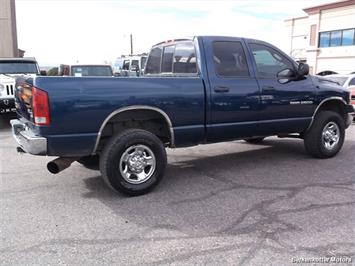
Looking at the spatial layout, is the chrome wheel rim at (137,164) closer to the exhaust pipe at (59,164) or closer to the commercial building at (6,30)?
the exhaust pipe at (59,164)

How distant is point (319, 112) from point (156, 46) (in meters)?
3.01

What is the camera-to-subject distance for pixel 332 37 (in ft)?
138

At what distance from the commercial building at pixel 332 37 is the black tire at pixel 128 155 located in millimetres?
37135

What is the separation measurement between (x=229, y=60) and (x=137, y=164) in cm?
207

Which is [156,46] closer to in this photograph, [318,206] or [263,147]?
[263,147]

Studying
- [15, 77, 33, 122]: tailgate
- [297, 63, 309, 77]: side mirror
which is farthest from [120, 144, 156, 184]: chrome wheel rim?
[297, 63, 309, 77]: side mirror

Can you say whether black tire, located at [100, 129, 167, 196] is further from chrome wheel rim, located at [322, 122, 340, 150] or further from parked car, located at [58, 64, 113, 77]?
parked car, located at [58, 64, 113, 77]

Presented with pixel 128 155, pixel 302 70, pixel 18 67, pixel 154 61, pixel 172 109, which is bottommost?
Result: pixel 128 155

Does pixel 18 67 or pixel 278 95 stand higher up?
pixel 18 67

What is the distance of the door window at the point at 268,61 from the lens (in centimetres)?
598

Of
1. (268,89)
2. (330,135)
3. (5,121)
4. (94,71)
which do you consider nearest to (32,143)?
(268,89)

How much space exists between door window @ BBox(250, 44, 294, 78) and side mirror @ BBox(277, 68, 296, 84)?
66 millimetres

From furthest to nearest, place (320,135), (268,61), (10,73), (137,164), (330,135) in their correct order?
(10,73) < (330,135) < (320,135) < (268,61) < (137,164)

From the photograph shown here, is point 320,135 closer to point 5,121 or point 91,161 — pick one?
point 91,161
